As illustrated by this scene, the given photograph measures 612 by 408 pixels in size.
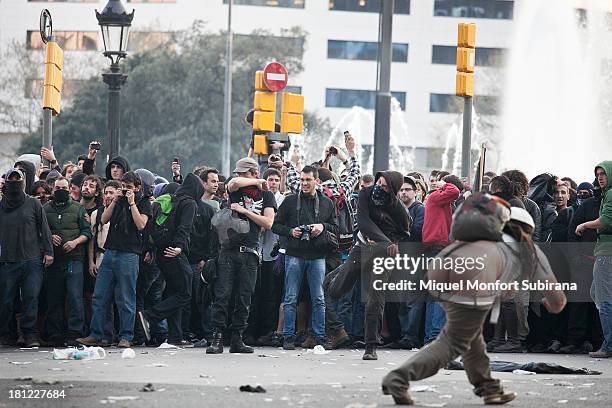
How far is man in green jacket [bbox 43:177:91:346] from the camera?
1638 centimetres

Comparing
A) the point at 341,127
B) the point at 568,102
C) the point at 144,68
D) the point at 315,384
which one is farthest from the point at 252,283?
the point at 341,127

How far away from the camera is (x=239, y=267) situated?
15.4 metres

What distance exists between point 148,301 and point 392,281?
9.63ft

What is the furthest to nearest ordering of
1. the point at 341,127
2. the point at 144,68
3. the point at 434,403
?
the point at 341,127
the point at 144,68
the point at 434,403

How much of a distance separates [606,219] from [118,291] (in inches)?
211

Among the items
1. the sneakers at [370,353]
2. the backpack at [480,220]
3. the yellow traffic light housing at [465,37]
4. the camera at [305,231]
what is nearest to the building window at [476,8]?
the yellow traffic light housing at [465,37]

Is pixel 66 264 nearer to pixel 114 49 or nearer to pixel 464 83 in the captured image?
pixel 114 49

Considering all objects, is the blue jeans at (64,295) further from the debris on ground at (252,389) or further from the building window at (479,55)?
the building window at (479,55)

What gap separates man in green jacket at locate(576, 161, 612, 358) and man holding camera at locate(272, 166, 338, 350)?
2.88 m

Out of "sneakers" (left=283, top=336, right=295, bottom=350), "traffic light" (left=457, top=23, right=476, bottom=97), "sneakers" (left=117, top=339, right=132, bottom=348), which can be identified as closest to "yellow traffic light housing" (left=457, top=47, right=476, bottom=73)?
"traffic light" (left=457, top=23, right=476, bottom=97)

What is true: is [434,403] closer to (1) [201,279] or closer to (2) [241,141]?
(1) [201,279]

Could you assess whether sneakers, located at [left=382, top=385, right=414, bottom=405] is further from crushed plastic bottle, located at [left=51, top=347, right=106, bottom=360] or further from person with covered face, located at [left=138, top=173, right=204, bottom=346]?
person with covered face, located at [left=138, top=173, right=204, bottom=346]

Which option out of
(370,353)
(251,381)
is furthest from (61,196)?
(251,381)

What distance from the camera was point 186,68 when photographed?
6669 cm
